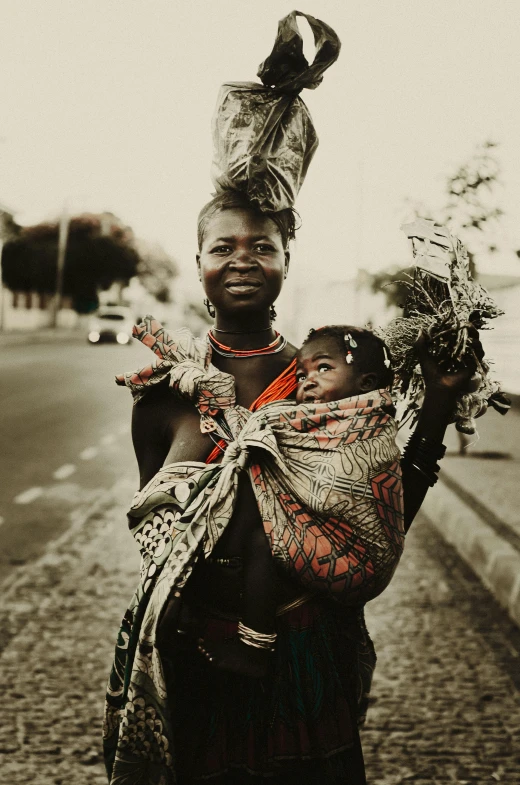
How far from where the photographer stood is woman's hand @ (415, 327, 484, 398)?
7.50 ft

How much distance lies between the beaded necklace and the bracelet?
0.72 metres

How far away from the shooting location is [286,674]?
2.30 m

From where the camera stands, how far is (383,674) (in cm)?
495

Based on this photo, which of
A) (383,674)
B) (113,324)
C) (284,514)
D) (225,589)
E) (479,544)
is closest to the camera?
(284,514)

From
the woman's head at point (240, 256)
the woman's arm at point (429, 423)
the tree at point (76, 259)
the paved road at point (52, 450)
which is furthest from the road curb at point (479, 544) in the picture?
the tree at point (76, 259)

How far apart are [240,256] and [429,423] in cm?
63

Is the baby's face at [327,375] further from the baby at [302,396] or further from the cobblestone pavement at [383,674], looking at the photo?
the cobblestone pavement at [383,674]

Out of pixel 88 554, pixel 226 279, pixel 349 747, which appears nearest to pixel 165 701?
pixel 349 747

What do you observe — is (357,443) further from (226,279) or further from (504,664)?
(504,664)

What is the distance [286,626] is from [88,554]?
492 centimetres

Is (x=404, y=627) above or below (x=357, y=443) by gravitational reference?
below

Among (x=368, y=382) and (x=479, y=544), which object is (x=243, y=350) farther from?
(x=479, y=544)

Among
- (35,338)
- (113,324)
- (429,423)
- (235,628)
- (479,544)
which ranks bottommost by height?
(35,338)

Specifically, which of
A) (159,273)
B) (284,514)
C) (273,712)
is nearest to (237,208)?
(284,514)
